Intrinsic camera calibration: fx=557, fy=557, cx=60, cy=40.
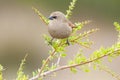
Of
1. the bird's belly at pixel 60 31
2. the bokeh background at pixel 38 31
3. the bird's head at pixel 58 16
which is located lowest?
the bird's belly at pixel 60 31

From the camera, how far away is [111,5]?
58.9 ft

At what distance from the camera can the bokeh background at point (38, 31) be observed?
500 inches

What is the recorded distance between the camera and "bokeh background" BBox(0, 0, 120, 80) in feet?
41.7

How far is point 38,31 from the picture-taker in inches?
614

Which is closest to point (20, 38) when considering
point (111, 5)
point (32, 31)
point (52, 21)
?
point (32, 31)

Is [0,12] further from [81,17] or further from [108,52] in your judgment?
[108,52]

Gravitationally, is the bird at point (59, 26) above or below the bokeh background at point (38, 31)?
below

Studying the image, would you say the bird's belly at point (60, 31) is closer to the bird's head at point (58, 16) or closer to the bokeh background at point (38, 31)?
the bird's head at point (58, 16)

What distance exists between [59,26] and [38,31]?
1158cm

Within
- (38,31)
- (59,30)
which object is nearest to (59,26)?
(59,30)

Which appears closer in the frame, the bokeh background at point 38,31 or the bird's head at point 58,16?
the bird's head at point 58,16

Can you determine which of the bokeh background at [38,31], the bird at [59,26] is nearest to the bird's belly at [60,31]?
the bird at [59,26]

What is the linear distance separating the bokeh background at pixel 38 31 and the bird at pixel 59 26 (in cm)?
725

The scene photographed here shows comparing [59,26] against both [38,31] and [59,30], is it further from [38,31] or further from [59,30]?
[38,31]
